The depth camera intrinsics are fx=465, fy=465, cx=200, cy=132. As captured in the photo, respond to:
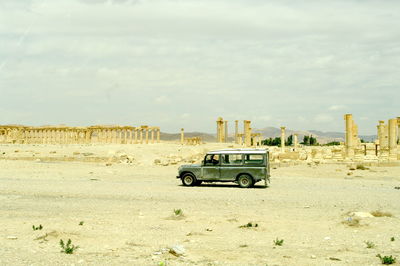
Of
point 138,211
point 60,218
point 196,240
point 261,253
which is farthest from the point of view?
point 138,211

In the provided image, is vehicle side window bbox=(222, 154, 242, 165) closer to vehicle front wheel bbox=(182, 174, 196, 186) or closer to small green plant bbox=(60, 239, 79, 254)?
vehicle front wheel bbox=(182, 174, 196, 186)

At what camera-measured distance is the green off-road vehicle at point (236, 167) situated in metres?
21.9

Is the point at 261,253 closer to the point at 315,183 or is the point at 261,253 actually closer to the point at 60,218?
the point at 60,218

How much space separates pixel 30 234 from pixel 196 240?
13.1ft

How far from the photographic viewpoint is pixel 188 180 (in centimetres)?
2305

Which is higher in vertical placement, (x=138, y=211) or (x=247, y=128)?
(x=247, y=128)

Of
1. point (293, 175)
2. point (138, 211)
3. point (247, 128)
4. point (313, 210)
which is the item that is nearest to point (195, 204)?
point (138, 211)

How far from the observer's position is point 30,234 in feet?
36.3

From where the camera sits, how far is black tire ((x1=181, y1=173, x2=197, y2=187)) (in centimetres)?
2291

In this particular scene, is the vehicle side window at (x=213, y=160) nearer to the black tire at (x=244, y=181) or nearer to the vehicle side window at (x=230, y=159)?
the vehicle side window at (x=230, y=159)

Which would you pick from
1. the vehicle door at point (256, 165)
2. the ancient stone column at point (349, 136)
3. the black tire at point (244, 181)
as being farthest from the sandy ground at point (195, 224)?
the ancient stone column at point (349, 136)

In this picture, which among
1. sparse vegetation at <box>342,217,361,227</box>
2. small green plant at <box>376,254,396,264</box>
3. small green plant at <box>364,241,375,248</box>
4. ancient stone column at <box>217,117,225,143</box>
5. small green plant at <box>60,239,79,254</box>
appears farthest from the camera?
ancient stone column at <box>217,117,225,143</box>

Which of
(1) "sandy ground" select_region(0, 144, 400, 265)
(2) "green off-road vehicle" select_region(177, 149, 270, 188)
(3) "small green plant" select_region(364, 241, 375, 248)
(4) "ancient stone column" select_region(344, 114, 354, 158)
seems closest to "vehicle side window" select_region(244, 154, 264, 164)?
(2) "green off-road vehicle" select_region(177, 149, 270, 188)

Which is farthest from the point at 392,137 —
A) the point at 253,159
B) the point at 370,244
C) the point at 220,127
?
the point at 370,244
